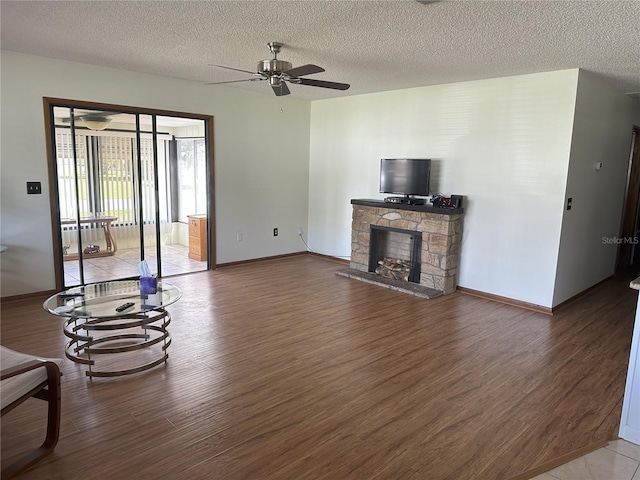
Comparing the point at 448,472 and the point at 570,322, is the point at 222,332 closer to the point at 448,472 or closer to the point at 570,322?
the point at 448,472

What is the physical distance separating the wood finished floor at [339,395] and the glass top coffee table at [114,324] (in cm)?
11

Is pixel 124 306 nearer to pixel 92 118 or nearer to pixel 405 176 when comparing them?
pixel 92 118

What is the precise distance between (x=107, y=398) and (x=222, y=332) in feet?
4.06

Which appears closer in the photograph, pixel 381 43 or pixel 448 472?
pixel 448 472

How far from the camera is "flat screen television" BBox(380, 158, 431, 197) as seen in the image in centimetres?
536

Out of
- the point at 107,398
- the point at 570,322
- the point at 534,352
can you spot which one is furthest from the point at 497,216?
the point at 107,398

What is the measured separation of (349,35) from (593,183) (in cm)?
351

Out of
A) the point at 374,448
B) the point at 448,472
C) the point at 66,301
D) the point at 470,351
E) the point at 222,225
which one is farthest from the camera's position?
the point at 222,225

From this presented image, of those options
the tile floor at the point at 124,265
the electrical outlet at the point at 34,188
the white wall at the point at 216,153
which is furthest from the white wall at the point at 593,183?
the electrical outlet at the point at 34,188

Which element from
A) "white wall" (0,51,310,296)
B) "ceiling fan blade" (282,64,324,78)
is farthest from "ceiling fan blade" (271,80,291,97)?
"white wall" (0,51,310,296)

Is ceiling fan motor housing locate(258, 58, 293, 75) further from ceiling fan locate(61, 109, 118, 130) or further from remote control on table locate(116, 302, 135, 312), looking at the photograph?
ceiling fan locate(61, 109, 118, 130)

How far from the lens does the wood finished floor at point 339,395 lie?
2.19 metres

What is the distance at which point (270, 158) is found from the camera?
21.8 feet

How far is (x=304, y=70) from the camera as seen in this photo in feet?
10.9
